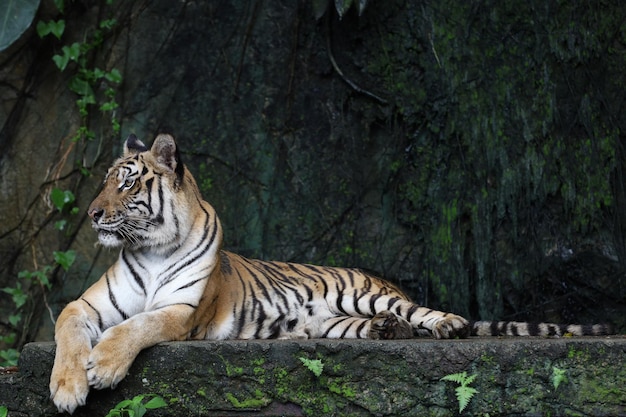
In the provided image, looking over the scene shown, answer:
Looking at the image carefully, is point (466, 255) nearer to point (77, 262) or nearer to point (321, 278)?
point (321, 278)

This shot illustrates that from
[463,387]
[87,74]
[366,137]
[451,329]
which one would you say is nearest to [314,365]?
[463,387]

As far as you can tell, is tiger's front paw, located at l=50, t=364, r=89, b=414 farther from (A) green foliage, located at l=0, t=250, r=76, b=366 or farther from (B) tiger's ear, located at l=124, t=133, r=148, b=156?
(A) green foliage, located at l=0, t=250, r=76, b=366

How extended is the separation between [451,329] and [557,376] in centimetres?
83

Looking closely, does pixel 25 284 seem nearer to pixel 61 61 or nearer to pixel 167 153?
pixel 61 61

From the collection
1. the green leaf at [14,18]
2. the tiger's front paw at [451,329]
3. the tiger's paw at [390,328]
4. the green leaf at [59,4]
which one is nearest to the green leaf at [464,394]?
the tiger's front paw at [451,329]

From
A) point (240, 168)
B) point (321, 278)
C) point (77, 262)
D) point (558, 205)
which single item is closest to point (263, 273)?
point (321, 278)

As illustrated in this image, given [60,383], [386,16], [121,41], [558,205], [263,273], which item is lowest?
[60,383]

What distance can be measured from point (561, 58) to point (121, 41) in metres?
3.33

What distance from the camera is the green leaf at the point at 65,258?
652 cm

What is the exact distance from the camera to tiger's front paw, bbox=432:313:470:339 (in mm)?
4465

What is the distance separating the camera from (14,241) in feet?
21.8

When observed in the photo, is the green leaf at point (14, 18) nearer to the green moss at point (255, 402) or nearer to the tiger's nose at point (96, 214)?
the tiger's nose at point (96, 214)

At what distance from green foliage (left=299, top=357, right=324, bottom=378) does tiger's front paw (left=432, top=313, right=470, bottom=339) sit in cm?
91

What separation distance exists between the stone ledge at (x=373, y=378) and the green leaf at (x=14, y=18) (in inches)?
127
